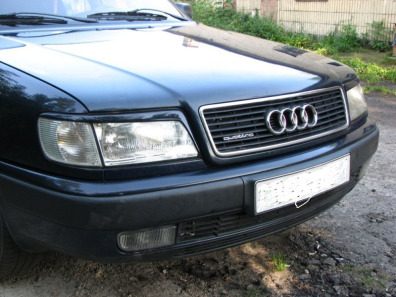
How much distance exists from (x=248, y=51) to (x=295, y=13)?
36.2 feet

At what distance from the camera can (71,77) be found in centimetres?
194

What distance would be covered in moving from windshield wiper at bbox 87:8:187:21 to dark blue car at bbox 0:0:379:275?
2.64 feet

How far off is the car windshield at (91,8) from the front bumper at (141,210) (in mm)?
1377

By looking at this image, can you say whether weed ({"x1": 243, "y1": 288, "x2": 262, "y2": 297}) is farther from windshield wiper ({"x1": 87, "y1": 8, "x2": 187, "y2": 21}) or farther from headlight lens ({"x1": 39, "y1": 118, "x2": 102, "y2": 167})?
windshield wiper ({"x1": 87, "y1": 8, "x2": 187, "y2": 21})

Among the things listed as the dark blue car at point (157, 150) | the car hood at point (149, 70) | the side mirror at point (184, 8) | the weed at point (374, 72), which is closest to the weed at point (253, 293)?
the dark blue car at point (157, 150)

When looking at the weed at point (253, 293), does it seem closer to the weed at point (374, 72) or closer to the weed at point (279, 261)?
the weed at point (279, 261)

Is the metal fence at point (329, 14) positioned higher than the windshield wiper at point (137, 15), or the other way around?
the windshield wiper at point (137, 15)

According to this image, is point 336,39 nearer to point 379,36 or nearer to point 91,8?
point 379,36

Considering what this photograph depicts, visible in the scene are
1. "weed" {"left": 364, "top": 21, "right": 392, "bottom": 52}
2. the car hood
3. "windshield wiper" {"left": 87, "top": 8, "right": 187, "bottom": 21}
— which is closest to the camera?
the car hood

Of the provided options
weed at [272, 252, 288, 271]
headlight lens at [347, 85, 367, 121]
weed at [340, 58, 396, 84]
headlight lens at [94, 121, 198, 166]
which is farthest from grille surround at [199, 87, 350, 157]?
weed at [340, 58, 396, 84]

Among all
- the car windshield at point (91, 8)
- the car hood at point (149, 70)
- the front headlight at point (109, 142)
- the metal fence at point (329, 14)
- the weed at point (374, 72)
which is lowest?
the weed at point (374, 72)

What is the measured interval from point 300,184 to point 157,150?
2.25 feet

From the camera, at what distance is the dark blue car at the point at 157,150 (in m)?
1.79

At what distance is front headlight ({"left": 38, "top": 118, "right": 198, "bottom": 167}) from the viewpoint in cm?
179
